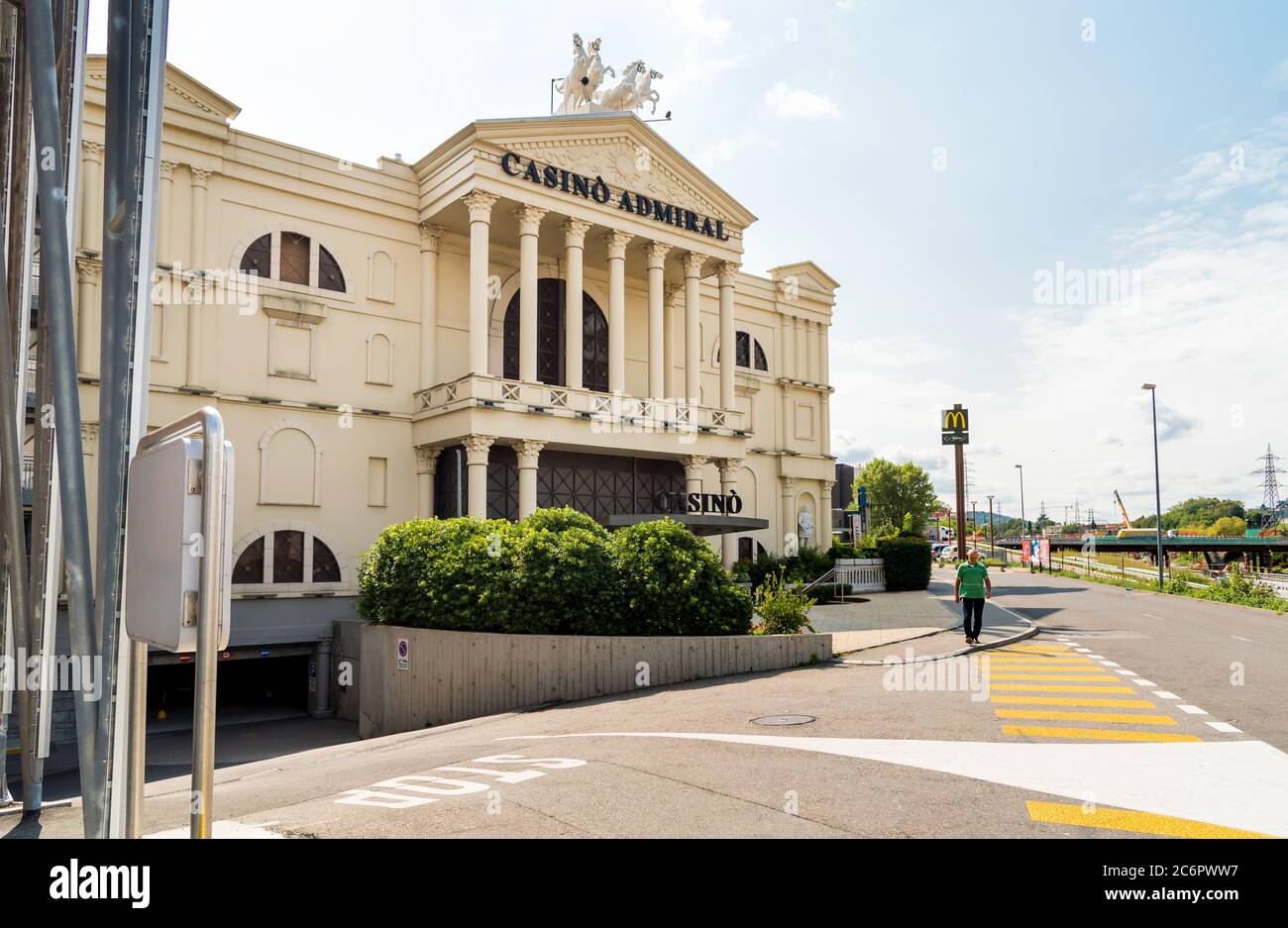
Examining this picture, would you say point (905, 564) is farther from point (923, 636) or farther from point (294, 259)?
point (294, 259)

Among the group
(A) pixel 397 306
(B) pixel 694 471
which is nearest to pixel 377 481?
(A) pixel 397 306

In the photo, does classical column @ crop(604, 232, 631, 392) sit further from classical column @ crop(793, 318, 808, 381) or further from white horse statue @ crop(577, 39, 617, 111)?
classical column @ crop(793, 318, 808, 381)

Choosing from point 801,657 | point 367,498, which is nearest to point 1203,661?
point 801,657

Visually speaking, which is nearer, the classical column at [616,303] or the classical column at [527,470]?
the classical column at [527,470]

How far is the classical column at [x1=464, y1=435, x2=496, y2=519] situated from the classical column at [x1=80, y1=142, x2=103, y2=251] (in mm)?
11372

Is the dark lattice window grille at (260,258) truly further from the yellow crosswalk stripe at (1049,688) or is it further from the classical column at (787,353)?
the classical column at (787,353)

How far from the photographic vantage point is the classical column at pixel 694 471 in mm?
33219

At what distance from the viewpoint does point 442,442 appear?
29.0 metres

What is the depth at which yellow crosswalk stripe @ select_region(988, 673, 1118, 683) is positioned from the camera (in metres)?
14.4

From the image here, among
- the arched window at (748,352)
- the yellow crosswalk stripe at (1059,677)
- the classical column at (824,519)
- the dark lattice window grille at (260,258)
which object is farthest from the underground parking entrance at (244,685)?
the classical column at (824,519)

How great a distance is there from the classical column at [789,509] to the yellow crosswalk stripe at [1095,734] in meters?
32.3

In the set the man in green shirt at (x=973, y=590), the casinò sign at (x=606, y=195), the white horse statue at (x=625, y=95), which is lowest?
the man in green shirt at (x=973, y=590)

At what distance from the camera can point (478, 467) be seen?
2733 centimetres
